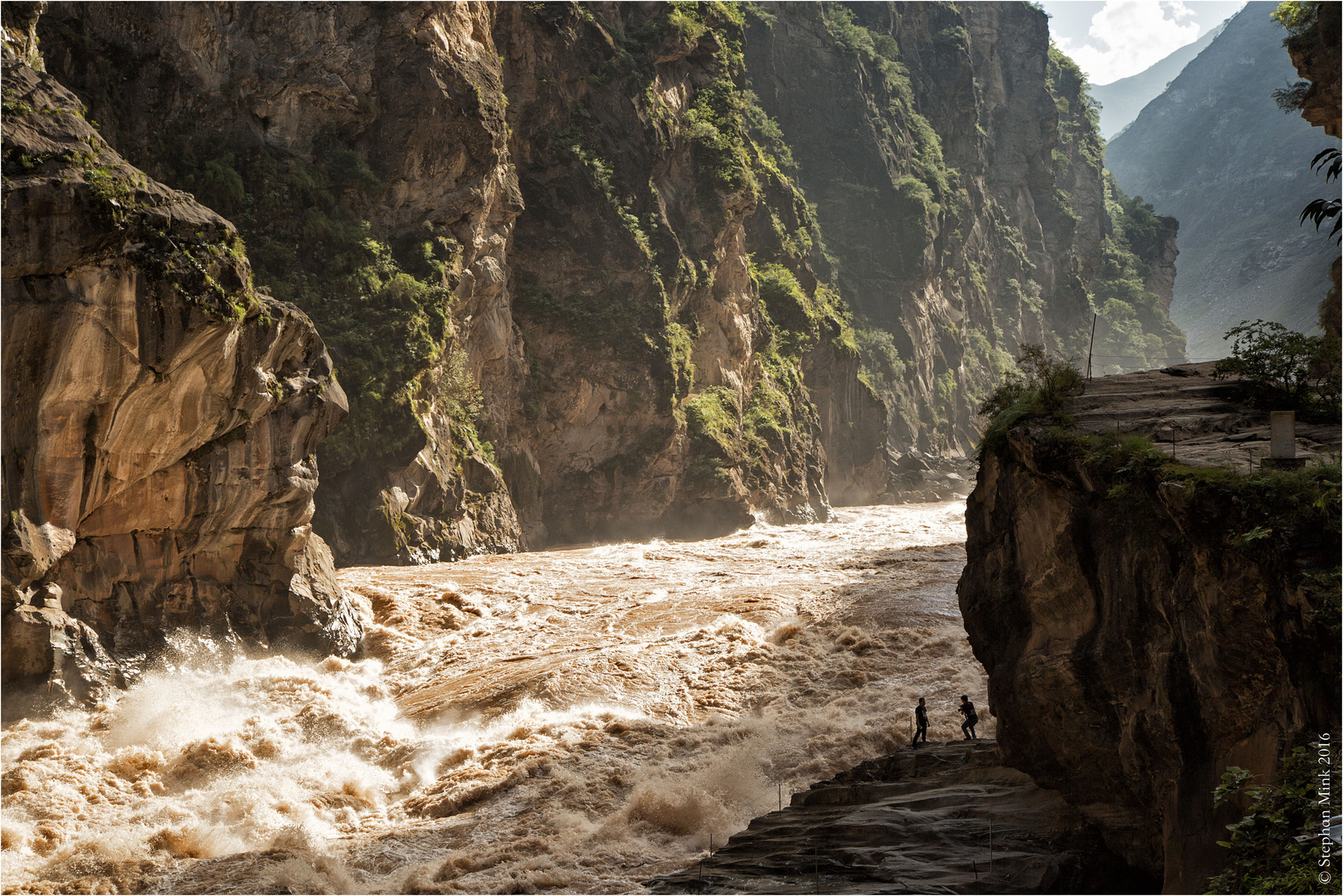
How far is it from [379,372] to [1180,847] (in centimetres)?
3009

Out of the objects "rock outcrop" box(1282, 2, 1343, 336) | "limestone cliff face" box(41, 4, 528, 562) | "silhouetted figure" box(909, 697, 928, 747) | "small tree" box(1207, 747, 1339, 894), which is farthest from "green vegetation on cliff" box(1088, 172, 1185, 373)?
"small tree" box(1207, 747, 1339, 894)

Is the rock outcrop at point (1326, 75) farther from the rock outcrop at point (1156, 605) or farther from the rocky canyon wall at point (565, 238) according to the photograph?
the rocky canyon wall at point (565, 238)

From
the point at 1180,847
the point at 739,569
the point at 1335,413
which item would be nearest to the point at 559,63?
the point at 739,569

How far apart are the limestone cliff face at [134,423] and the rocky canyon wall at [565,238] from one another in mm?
9089

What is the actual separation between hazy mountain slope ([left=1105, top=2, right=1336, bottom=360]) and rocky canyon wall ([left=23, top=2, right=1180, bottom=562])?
4440 cm

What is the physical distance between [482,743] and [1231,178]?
169 meters

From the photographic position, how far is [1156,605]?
10.8 m

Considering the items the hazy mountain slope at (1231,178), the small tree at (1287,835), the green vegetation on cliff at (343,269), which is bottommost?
the small tree at (1287,835)

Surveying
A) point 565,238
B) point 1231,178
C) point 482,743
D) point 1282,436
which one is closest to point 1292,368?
point 1282,436

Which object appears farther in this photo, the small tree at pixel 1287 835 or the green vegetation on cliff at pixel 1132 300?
the green vegetation on cliff at pixel 1132 300

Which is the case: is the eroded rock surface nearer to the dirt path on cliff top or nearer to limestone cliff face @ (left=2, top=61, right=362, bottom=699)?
the dirt path on cliff top

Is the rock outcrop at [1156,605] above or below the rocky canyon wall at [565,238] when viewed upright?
below

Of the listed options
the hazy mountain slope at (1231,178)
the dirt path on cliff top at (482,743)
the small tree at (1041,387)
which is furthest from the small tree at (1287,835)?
the hazy mountain slope at (1231,178)

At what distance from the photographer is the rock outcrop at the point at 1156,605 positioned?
26.7 feet
